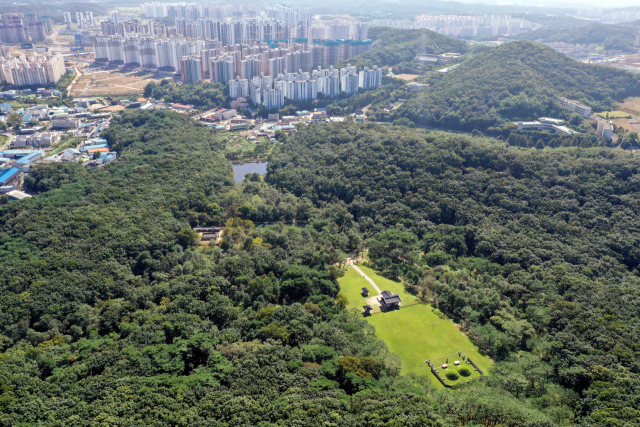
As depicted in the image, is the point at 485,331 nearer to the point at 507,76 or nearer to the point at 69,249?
the point at 69,249

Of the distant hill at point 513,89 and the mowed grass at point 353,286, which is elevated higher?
the distant hill at point 513,89

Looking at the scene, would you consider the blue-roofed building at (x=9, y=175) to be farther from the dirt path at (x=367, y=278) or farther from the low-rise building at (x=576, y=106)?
the low-rise building at (x=576, y=106)

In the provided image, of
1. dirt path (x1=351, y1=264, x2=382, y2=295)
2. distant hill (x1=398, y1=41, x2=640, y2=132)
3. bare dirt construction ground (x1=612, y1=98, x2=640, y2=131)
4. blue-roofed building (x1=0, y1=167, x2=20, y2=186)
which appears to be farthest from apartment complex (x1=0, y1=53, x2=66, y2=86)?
bare dirt construction ground (x1=612, y1=98, x2=640, y2=131)

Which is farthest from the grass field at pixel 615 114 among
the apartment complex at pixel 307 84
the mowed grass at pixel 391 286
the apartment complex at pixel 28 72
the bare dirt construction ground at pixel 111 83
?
the apartment complex at pixel 28 72

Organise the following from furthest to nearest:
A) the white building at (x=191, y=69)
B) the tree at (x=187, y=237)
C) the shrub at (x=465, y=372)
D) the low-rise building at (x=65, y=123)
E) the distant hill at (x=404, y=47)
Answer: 1. the distant hill at (x=404, y=47)
2. the white building at (x=191, y=69)
3. the low-rise building at (x=65, y=123)
4. the tree at (x=187, y=237)
5. the shrub at (x=465, y=372)

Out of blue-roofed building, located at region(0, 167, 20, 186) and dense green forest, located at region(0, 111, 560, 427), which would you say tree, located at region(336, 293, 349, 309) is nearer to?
dense green forest, located at region(0, 111, 560, 427)

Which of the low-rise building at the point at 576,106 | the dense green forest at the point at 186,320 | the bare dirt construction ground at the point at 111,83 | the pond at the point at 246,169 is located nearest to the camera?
the dense green forest at the point at 186,320

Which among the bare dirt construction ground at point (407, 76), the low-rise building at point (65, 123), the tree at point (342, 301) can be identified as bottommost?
the tree at point (342, 301)
